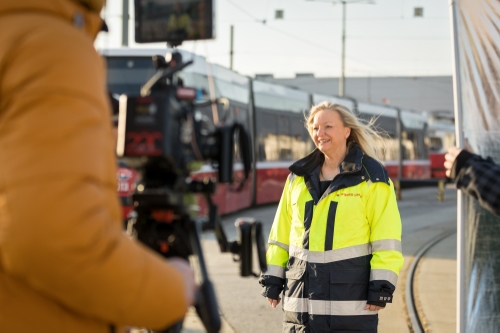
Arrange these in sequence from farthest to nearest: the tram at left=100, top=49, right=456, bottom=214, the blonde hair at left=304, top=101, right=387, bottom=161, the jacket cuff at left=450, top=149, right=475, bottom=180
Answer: the tram at left=100, top=49, right=456, bottom=214, the blonde hair at left=304, top=101, right=387, bottom=161, the jacket cuff at left=450, top=149, right=475, bottom=180

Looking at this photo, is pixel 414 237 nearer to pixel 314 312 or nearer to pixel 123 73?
pixel 123 73

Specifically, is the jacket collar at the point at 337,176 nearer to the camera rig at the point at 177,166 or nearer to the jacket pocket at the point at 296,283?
the jacket pocket at the point at 296,283

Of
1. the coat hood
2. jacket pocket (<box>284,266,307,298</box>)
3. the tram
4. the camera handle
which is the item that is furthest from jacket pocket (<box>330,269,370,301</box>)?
the tram

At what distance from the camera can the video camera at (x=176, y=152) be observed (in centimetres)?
200

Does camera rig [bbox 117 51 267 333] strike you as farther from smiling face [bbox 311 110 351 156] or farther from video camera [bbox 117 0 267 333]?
smiling face [bbox 311 110 351 156]

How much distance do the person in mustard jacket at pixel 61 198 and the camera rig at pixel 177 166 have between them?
0.33 meters

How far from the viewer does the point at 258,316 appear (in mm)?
8391

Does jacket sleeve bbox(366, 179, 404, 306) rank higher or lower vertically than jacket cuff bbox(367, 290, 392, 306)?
higher

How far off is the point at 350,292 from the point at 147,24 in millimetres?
2276

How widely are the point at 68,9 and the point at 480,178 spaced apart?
2542 mm

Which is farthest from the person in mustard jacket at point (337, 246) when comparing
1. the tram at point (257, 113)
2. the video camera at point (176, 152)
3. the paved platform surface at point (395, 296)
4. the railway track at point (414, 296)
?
the tram at point (257, 113)

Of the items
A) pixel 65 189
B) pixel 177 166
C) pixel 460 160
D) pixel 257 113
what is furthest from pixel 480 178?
pixel 257 113

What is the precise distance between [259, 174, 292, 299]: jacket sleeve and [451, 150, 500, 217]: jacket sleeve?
1.20 m

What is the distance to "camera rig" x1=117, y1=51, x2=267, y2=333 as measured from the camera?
2.00 metres
